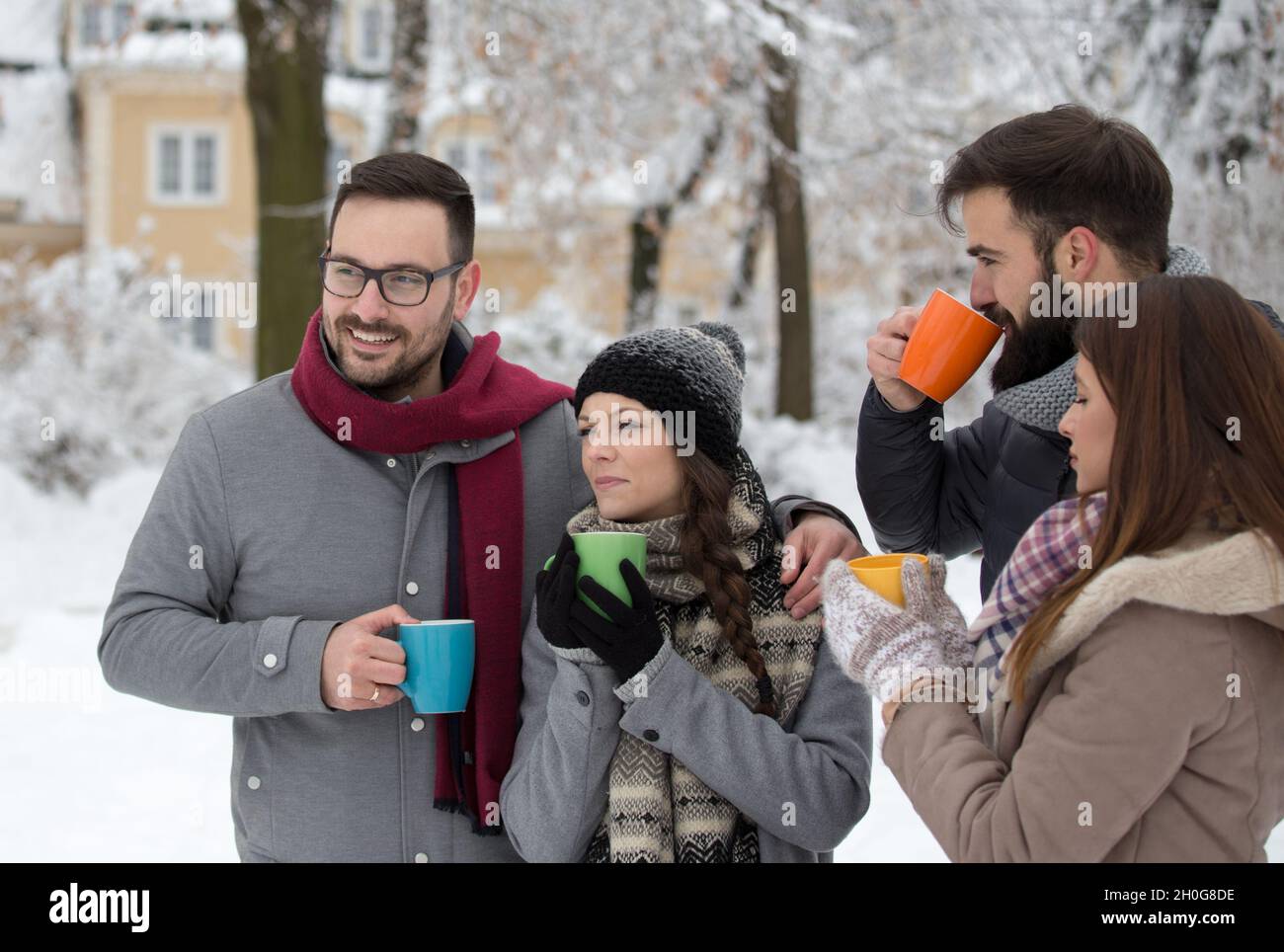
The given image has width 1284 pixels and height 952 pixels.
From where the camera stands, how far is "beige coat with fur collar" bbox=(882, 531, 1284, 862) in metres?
1.79

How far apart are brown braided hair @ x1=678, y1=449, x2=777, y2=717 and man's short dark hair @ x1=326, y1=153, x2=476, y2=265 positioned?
2.19ft

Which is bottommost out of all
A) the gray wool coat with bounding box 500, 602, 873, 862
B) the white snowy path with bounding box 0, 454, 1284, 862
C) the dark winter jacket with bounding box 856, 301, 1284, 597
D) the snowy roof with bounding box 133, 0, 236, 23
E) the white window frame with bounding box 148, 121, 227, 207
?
the white snowy path with bounding box 0, 454, 1284, 862

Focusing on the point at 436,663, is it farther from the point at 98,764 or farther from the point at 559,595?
the point at 98,764

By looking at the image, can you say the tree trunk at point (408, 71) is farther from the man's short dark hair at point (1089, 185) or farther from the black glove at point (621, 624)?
the black glove at point (621, 624)

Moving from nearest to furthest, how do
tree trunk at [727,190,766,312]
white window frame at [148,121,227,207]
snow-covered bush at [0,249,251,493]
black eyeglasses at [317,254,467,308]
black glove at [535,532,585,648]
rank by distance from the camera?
1. black glove at [535,532,585,648]
2. black eyeglasses at [317,254,467,308]
3. snow-covered bush at [0,249,251,493]
4. tree trunk at [727,190,766,312]
5. white window frame at [148,121,227,207]

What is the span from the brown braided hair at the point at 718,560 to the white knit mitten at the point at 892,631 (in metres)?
0.24

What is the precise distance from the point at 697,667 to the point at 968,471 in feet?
2.72

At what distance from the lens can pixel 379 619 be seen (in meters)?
2.34

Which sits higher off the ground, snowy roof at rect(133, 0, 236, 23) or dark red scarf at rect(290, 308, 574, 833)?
snowy roof at rect(133, 0, 236, 23)

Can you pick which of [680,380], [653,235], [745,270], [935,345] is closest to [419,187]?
[680,380]

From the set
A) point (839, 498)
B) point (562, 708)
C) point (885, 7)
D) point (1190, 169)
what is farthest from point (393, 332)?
point (885, 7)

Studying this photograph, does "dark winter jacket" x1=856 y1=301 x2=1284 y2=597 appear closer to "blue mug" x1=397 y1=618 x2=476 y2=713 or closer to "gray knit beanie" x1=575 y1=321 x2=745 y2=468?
"gray knit beanie" x1=575 y1=321 x2=745 y2=468

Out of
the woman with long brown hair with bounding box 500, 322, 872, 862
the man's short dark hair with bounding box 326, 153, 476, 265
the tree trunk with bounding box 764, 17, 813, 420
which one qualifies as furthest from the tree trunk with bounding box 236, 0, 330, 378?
the woman with long brown hair with bounding box 500, 322, 872, 862
